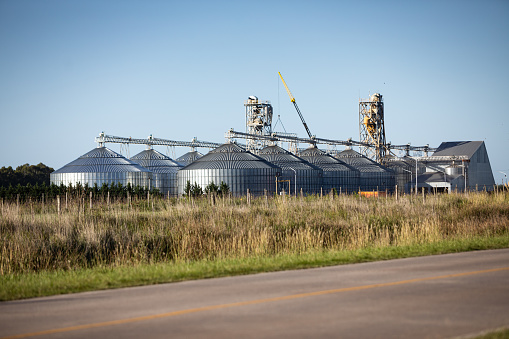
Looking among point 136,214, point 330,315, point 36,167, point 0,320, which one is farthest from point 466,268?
point 36,167

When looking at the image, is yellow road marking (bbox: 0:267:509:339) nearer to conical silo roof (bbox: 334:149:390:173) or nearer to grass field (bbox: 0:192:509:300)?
grass field (bbox: 0:192:509:300)

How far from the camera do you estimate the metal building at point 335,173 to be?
320 ft

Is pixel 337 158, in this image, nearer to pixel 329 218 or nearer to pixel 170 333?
pixel 329 218

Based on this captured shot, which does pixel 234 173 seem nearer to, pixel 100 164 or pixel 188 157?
pixel 100 164

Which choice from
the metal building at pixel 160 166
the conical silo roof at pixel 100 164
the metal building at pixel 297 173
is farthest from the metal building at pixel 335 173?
the conical silo roof at pixel 100 164

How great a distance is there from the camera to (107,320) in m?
9.53

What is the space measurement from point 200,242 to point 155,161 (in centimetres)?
8599

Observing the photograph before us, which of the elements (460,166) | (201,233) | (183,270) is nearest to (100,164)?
(460,166)

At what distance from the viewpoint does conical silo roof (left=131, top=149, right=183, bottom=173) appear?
103 m

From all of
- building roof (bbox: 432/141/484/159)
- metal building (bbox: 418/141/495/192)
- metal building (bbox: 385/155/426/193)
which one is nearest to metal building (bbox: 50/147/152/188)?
metal building (bbox: 385/155/426/193)

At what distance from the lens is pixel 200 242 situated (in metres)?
20.4

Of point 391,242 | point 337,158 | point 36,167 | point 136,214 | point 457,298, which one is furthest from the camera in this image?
point 36,167

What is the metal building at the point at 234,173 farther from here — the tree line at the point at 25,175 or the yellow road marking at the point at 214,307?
the yellow road marking at the point at 214,307

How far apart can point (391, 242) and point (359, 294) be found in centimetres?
1216
